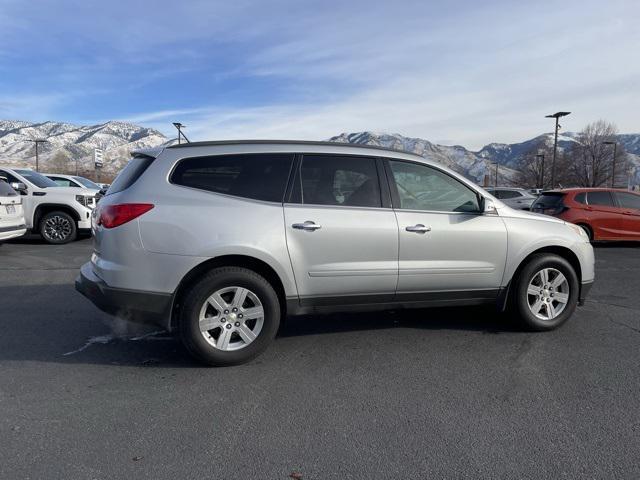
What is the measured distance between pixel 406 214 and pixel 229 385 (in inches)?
80.2

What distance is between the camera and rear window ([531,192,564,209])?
12.1m

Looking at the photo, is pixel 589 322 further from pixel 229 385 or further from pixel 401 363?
pixel 229 385

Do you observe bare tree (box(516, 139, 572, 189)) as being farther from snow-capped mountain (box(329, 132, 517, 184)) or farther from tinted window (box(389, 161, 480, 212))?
tinted window (box(389, 161, 480, 212))

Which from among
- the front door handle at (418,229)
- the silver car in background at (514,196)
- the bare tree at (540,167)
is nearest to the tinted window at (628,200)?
the silver car in background at (514,196)

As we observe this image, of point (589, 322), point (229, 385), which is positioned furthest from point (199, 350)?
point (589, 322)

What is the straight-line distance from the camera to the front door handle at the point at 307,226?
400 centimetres

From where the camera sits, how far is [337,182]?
4293 millimetres

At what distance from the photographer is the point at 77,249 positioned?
1041 cm

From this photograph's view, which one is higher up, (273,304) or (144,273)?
(144,273)

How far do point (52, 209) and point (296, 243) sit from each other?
30.4ft

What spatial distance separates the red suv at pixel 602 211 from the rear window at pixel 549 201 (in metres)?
0.03

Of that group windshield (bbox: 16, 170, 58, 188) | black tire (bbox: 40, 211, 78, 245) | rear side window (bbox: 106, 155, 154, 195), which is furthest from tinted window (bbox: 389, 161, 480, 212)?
windshield (bbox: 16, 170, 58, 188)

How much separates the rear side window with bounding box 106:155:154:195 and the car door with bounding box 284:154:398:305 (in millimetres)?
1186

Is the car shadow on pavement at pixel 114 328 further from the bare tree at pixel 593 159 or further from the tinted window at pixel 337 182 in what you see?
the bare tree at pixel 593 159
